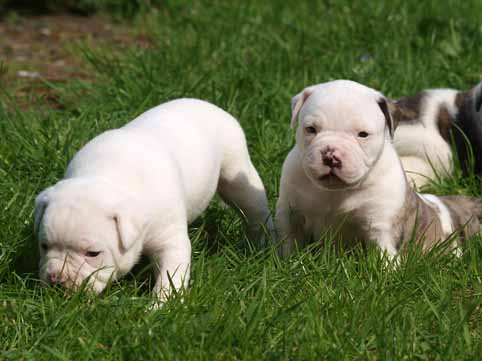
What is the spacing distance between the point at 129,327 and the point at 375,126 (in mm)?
1868

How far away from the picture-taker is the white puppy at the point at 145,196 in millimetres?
4688

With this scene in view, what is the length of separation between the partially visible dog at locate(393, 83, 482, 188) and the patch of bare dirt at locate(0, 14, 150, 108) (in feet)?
9.76

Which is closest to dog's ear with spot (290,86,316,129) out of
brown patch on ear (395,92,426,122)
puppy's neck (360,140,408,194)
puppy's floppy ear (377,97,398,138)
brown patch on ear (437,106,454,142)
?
puppy's floppy ear (377,97,398,138)

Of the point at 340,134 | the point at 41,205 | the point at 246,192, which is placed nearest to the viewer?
the point at 41,205

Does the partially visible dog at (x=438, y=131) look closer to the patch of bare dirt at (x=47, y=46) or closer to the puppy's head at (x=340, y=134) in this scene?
the puppy's head at (x=340, y=134)

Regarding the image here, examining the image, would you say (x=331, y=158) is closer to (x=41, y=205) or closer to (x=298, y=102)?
(x=298, y=102)

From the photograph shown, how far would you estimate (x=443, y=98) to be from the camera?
7.82 metres

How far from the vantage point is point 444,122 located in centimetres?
774

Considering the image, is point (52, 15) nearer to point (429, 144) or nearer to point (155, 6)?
point (155, 6)

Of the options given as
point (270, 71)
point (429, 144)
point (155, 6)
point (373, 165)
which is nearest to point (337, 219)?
point (373, 165)

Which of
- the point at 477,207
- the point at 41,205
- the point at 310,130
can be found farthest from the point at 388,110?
the point at 41,205

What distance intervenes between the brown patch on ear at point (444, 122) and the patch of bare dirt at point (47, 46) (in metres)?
3.20

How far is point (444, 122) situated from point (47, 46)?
4.65 metres

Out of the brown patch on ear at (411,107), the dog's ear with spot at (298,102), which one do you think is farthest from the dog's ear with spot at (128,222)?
the brown patch on ear at (411,107)
